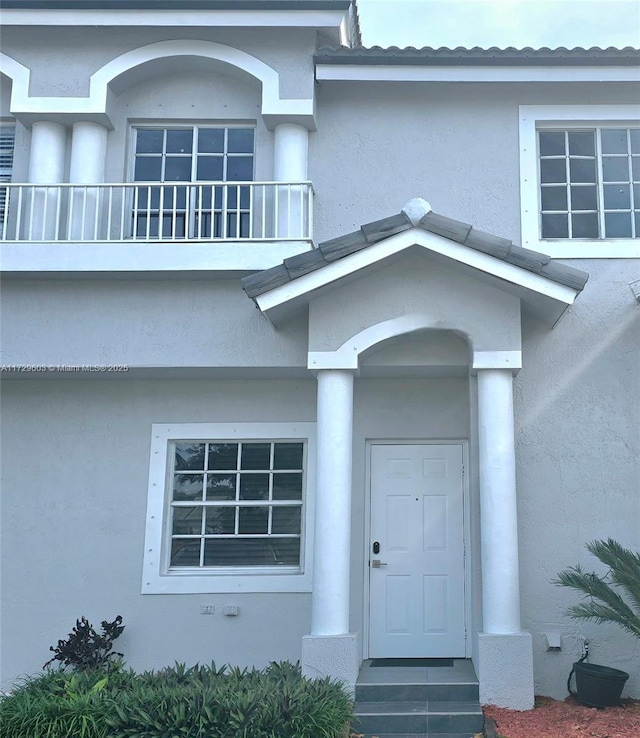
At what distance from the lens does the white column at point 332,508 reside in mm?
8398

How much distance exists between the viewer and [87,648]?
30.4 feet

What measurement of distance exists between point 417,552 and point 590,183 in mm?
4837

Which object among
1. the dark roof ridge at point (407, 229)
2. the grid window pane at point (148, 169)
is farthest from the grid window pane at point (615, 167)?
the grid window pane at point (148, 169)

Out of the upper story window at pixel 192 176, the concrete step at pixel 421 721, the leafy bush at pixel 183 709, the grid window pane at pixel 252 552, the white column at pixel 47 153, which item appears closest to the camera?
the leafy bush at pixel 183 709

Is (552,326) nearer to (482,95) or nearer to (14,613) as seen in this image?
(482,95)

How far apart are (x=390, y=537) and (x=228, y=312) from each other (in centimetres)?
319

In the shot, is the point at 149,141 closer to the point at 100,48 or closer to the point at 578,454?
the point at 100,48

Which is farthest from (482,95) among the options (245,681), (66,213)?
(245,681)

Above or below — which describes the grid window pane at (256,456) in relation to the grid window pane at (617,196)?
below

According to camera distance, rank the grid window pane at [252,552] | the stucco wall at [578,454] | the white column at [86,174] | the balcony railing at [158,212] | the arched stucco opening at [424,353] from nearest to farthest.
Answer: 1. the stucco wall at [578,454]
2. the arched stucco opening at [424,353]
3. the balcony railing at [158,212]
4. the white column at [86,174]
5. the grid window pane at [252,552]

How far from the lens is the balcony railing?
32.2ft

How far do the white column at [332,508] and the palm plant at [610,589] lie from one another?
2209 millimetres

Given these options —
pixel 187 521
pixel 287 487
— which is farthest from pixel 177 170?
pixel 187 521

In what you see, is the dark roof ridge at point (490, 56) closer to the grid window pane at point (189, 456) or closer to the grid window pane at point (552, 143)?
the grid window pane at point (552, 143)
